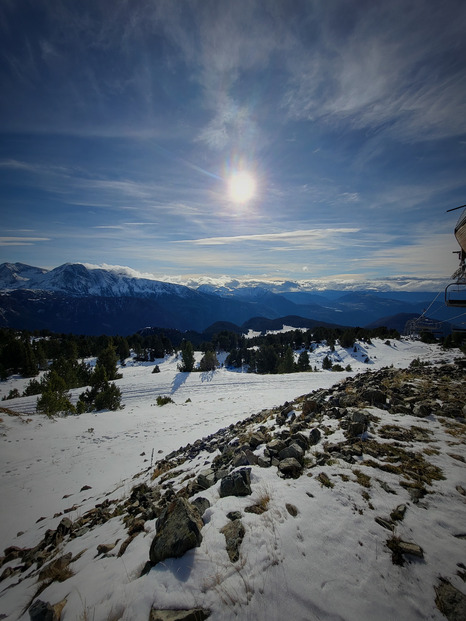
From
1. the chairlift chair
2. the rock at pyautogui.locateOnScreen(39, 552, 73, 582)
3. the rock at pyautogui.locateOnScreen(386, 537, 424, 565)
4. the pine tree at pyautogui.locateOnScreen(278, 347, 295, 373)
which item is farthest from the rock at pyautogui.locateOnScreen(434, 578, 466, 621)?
the pine tree at pyautogui.locateOnScreen(278, 347, 295, 373)

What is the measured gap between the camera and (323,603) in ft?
11.0

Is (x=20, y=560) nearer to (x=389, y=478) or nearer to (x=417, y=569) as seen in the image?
(x=417, y=569)

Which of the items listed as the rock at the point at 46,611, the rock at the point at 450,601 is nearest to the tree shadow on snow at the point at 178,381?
the rock at the point at 46,611

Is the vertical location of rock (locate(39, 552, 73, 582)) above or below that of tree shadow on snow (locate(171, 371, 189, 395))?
above

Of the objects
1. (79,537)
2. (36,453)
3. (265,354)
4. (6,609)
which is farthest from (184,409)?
(265,354)

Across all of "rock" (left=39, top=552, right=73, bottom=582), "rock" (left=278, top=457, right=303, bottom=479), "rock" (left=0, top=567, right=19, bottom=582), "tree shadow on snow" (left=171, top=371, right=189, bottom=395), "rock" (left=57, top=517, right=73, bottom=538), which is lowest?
"tree shadow on snow" (left=171, top=371, right=189, bottom=395)

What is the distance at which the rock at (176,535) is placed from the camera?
14.0 ft

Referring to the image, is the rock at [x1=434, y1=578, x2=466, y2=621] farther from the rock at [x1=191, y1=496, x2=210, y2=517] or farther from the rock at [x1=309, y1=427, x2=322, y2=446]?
the rock at [x1=309, y1=427, x2=322, y2=446]

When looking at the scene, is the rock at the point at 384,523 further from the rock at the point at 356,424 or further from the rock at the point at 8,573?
the rock at the point at 8,573

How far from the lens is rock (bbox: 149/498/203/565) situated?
4.28 metres

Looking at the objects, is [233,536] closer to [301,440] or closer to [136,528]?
[136,528]

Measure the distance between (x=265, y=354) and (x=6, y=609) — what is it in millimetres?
79950

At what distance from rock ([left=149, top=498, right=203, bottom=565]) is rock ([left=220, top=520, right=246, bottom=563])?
1.74 ft

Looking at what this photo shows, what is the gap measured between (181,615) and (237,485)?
287 centimetres
